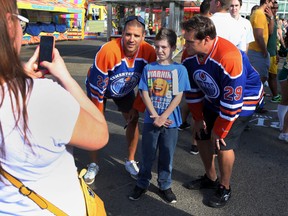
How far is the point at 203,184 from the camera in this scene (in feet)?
10.7

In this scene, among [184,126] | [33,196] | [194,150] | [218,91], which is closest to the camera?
[33,196]

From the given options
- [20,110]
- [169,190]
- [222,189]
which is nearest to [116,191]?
[169,190]

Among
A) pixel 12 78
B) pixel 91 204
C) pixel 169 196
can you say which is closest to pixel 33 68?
pixel 12 78

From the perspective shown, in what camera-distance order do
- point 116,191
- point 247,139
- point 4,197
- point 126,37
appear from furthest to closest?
point 247,139, point 116,191, point 126,37, point 4,197

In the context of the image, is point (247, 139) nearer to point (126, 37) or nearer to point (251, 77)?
point (251, 77)

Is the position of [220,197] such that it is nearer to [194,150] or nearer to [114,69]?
[194,150]

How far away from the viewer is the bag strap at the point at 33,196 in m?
1.02

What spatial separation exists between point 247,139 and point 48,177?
3.94 meters

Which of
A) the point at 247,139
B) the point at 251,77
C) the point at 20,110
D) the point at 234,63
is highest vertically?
the point at 20,110

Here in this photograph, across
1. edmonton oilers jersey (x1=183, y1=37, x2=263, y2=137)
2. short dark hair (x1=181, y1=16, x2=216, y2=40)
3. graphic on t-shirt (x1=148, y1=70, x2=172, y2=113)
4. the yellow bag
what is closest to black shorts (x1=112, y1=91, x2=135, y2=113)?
graphic on t-shirt (x1=148, y1=70, x2=172, y2=113)

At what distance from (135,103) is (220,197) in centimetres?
123

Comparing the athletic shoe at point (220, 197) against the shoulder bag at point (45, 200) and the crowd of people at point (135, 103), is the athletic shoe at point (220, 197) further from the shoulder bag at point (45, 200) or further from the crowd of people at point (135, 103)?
the shoulder bag at point (45, 200)

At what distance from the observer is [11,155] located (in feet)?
3.24

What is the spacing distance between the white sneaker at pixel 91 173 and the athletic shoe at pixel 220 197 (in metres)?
1.24
